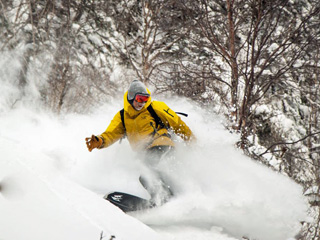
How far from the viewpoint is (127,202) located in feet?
10.2

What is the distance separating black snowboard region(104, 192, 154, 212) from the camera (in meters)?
3.02

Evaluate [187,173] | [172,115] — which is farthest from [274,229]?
[172,115]

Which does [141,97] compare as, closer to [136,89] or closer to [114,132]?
[136,89]

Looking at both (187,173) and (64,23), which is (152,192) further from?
(64,23)

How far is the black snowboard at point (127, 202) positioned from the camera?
302cm

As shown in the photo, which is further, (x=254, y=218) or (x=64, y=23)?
(x=64, y=23)

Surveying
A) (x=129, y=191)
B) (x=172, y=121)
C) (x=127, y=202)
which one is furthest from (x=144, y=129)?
(x=127, y=202)

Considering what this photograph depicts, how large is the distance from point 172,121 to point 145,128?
40 centimetres

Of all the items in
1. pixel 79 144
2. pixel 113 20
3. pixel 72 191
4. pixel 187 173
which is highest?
pixel 113 20

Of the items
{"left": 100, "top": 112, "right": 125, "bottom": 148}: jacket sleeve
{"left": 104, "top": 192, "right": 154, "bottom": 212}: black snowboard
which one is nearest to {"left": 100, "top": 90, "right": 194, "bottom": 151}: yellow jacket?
{"left": 100, "top": 112, "right": 125, "bottom": 148}: jacket sleeve

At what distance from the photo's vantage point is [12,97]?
10953mm

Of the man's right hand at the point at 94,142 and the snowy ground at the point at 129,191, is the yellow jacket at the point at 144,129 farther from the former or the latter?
the snowy ground at the point at 129,191

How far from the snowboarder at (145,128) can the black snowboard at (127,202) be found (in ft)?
1.64

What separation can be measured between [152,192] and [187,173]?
540 millimetres
